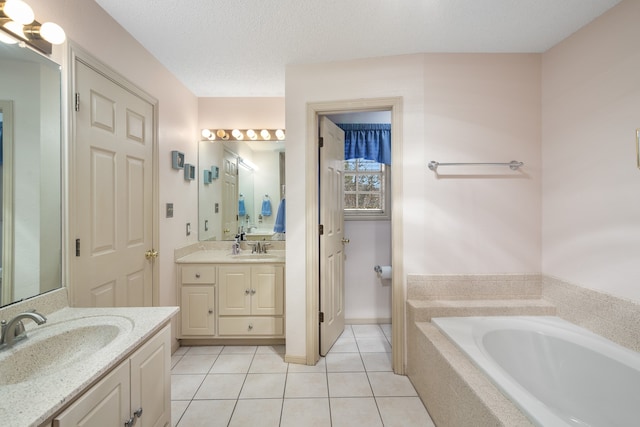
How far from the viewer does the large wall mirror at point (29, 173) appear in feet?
3.73

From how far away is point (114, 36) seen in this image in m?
1.75

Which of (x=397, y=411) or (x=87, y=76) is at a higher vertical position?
(x=87, y=76)

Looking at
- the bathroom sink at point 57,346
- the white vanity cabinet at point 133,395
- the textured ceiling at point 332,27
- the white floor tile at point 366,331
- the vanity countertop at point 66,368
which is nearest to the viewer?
the vanity countertop at point 66,368

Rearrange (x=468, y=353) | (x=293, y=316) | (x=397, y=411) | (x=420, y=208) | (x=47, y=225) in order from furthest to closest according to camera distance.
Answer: (x=293, y=316), (x=420, y=208), (x=397, y=411), (x=468, y=353), (x=47, y=225)

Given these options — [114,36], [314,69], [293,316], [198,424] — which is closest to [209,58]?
[114,36]

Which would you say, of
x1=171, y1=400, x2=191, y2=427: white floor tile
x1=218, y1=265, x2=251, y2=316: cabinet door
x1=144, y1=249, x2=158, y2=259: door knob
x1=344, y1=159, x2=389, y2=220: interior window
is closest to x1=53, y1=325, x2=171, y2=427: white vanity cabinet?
x1=171, y1=400, x2=191, y2=427: white floor tile

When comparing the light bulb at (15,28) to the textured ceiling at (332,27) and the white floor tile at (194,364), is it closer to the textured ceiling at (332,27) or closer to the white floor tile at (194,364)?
the textured ceiling at (332,27)

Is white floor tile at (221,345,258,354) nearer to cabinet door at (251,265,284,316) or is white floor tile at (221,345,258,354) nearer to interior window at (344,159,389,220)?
cabinet door at (251,265,284,316)

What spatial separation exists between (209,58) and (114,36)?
60cm

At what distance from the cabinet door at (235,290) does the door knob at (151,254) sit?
1.79 feet

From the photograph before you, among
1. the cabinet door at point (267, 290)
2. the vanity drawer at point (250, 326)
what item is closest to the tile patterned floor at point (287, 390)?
the vanity drawer at point (250, 326)

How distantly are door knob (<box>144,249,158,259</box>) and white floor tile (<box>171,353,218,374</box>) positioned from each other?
2.94 feet

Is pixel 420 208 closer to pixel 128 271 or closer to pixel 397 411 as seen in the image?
pixel 397 411

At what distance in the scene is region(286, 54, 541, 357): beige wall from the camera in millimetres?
2047
